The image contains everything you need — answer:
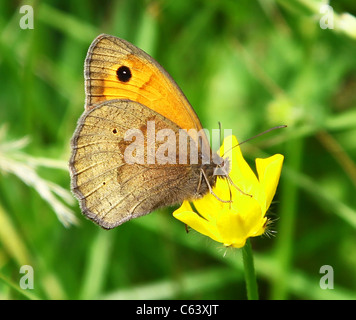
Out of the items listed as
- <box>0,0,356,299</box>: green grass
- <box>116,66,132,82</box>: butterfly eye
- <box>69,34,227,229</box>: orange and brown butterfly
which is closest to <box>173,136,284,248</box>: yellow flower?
<box>69,34,227,229</box>: orange and brown butterfly

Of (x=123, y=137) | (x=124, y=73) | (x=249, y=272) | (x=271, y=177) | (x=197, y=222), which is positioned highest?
(x=124, y=73)

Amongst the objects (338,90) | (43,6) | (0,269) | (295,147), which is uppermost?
(43,6)

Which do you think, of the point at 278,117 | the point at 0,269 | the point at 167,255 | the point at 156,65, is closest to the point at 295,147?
the point at 278,117

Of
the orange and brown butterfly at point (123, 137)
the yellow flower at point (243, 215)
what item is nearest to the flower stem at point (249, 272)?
the yellow flower at point (243, 215)

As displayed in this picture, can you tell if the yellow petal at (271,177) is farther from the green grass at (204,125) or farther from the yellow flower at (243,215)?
the green grass at (204,125)

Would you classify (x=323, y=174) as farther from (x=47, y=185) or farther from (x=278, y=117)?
(x=47, y=185)

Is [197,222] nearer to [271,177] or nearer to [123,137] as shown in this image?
[271,177]

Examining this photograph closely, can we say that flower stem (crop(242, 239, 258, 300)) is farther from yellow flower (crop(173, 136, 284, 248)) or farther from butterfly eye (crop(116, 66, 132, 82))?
butterfly eye (crop(116, 66, 132, 82))

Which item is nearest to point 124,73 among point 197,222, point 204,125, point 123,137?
point 123,137
